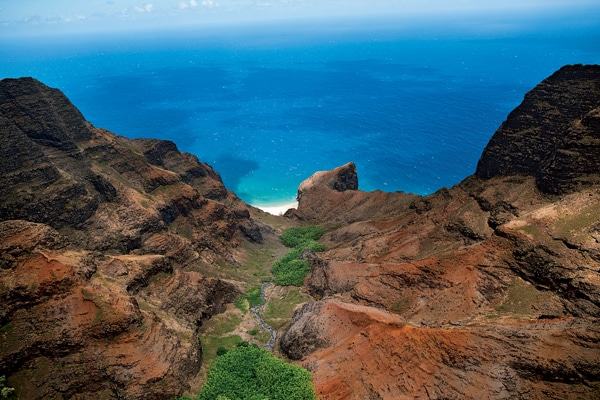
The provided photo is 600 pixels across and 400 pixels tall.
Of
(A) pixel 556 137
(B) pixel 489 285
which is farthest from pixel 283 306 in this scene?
(A) pixel 556 137

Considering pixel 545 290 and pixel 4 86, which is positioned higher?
pixel 4 86

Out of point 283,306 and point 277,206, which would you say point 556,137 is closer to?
point 283,306

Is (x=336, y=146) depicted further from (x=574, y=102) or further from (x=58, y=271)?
(x=58, y=271)

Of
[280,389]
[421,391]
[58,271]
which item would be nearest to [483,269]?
[421,391]

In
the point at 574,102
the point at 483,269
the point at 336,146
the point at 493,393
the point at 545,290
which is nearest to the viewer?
the point at 493,393

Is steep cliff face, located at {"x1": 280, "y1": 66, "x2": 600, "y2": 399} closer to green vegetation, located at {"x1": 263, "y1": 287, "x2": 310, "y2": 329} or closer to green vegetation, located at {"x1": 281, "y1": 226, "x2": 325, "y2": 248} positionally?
green vegetation, located at {"x1": 263, "y1": 287, "x2": 310, "y2": 329}

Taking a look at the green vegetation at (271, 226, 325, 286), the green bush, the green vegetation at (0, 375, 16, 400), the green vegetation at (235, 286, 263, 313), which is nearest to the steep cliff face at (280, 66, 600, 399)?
the green bush
